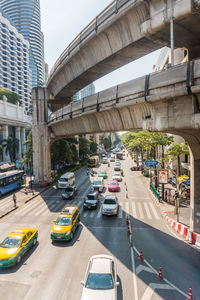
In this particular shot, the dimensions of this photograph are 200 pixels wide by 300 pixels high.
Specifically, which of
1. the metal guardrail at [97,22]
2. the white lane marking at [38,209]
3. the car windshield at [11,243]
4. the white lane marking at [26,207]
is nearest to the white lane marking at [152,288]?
the car windshield at [11,243]

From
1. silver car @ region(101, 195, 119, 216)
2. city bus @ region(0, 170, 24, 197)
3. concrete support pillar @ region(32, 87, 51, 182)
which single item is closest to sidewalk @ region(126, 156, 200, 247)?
silver car @ region(101, 195, 119, 216)

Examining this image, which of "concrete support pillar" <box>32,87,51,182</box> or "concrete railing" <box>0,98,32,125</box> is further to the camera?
"concrete railing" <box>0,98,32,125</box>

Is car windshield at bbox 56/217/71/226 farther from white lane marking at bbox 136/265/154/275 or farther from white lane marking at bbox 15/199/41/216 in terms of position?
white lane marking at bbox 15/199/41/216

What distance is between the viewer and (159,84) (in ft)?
36.3

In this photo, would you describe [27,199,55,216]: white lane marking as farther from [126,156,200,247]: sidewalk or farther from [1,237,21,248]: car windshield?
[126,156,200,247]: sidewalk

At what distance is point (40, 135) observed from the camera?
36000 mm

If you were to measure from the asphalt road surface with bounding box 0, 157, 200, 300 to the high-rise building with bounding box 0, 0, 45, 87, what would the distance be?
151658mm

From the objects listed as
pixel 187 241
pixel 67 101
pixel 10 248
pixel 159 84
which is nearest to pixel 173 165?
pixel 67 101

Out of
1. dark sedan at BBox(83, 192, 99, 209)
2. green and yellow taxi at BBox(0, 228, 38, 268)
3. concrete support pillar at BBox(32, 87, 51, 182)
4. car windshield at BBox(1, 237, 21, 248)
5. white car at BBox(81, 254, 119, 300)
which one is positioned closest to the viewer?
white car at BBox(81, 254, 119, 300)

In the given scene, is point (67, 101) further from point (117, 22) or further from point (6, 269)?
point (6, 269)

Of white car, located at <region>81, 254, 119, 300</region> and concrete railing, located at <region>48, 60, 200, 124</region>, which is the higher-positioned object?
concrete railing, located at <region>48, 60, 200, 124</region>

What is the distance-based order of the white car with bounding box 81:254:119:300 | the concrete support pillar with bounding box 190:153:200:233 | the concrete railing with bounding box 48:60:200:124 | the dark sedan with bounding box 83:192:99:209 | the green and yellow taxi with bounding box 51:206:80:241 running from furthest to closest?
1. the dark sedan with bounding box 83:192:99:209
2. the concrete support pillar with bounding box 190:153:200:233
3. the green and yellow taxi with bounding box 51:206:80:241
4. the concrete railing with bounding box 48:60:200:124
5. the white car with bounding box 81:254:119:300

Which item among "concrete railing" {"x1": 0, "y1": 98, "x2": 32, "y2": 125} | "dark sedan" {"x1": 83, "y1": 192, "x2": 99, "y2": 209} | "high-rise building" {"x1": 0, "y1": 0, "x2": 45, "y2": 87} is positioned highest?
"high-rise building" {"x1": 0, "y1": 0, "x2": 45, "y2": 87}

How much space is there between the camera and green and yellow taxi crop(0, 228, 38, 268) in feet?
37.7
